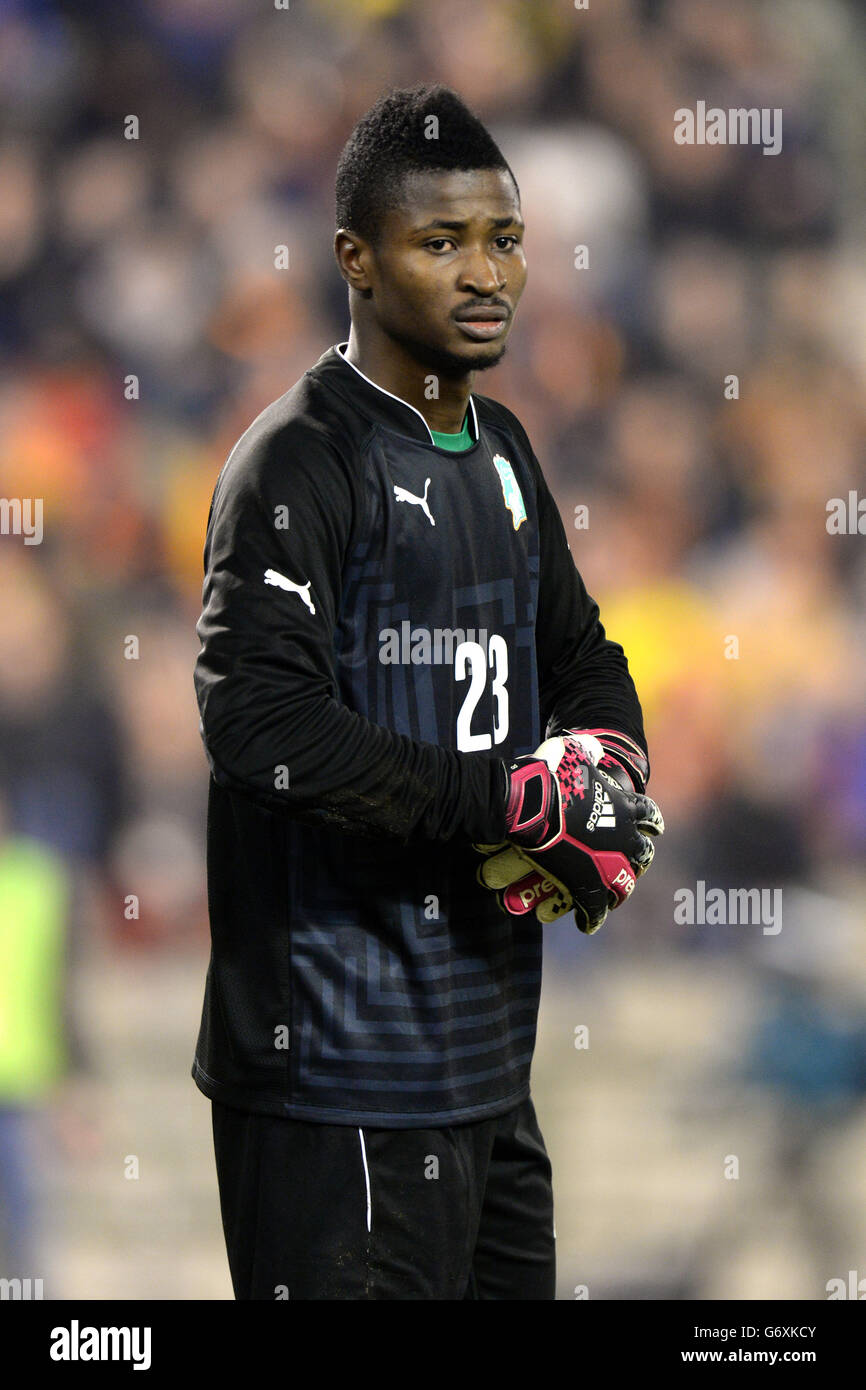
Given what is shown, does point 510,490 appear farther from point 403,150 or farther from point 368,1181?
point 368,1181

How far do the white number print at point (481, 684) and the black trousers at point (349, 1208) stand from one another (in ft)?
1.01

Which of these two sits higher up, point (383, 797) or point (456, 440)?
point (456, 440)

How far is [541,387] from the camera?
8.68ft

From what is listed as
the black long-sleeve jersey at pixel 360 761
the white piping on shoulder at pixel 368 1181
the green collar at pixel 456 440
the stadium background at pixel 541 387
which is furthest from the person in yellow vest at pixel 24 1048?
the green collar at pixel 456 440

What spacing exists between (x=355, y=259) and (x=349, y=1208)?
74 centimetres

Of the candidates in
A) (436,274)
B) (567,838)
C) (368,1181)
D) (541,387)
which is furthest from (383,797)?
(541,387)

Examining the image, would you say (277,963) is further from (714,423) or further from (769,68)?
(769,68)

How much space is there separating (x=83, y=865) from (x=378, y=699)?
140 cm

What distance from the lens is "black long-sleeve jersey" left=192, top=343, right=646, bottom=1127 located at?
1144 mm

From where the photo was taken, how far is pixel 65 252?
267cm

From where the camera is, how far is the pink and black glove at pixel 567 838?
1188mm

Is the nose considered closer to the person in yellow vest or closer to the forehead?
the forehead
